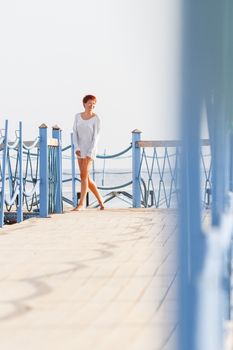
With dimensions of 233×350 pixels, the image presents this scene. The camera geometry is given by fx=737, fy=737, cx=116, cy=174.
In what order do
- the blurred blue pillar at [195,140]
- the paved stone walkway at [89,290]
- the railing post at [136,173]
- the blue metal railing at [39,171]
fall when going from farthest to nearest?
the railing post at [136,173], the blue metal railing at [39,171], the paved stone walkway at [89,290], the blurred blue pillar at [195,140]

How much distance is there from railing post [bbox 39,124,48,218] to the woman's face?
1.39 feet

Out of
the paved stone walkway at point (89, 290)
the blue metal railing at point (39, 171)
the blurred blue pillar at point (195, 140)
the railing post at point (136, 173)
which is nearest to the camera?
the blurred blue pillar at point (195, 140)

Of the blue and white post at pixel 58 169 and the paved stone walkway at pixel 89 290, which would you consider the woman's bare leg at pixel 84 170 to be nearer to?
the blue and white post at pixel 58 169

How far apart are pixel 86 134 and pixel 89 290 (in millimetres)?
3934

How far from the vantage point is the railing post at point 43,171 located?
21.6ft

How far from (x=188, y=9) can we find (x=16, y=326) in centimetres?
181

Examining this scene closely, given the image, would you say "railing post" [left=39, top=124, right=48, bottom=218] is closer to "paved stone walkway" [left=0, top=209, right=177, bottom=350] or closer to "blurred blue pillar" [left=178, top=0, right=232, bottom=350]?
"paved stone walkway" [left=0, top=209, right=177, bottom=350]

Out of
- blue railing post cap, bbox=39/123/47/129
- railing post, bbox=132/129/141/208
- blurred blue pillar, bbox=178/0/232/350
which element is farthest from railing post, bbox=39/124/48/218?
blurred blue pillar, bbox=178/0/232/350

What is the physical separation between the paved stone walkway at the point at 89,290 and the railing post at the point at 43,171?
1.42m

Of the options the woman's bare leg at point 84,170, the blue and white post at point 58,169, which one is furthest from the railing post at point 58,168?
the woman's bare leg at point 84,170

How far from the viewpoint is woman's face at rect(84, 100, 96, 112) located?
6633mm

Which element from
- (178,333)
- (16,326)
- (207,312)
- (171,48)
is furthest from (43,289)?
(171,48)

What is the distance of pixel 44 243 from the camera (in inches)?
180

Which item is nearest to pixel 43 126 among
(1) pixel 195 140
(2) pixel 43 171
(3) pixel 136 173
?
(2) pixel 43 171
